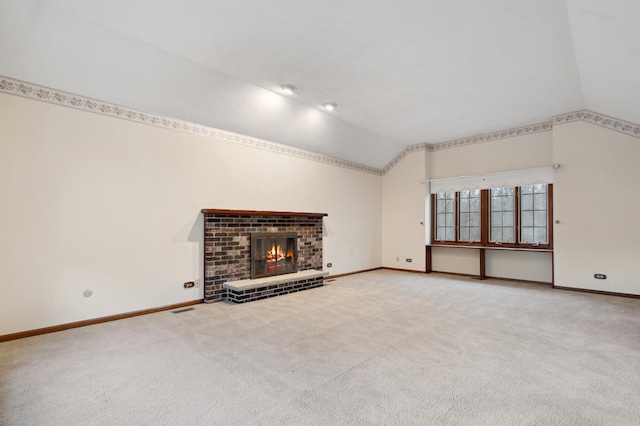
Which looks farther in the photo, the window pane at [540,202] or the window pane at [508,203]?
the window pane at [508,203]

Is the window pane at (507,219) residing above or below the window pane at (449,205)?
below

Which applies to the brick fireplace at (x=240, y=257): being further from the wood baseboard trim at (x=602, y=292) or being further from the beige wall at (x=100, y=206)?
the wood baseboard trim at (x=602, y=292)

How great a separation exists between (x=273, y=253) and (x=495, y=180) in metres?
4.49

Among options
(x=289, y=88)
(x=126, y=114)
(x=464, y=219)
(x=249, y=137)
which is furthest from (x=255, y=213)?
(x=464, y=219)

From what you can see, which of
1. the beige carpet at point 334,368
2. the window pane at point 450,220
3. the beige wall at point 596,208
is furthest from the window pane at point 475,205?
the beige carpet at point 334,368

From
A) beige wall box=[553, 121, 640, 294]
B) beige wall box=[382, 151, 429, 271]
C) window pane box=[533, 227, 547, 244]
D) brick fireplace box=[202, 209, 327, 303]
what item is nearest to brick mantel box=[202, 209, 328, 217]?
brick fireplace box=[202, 209, 327, 303]

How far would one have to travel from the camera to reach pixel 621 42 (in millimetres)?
2941

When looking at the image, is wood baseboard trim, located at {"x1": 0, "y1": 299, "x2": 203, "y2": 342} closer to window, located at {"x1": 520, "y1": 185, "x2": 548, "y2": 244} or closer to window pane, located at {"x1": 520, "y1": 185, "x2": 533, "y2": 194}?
window, located at {"x1": 520, "y1": 185, "x2": 548, "y2": 244}

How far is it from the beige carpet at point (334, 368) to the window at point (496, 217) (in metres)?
1.97

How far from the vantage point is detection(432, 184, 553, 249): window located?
5.87 m

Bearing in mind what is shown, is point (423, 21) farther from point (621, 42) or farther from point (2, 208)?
point (2, 208)

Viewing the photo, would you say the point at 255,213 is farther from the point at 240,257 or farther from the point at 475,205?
the point at 475,205

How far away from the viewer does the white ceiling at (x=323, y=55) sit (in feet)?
9.04

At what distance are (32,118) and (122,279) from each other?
191 cm
